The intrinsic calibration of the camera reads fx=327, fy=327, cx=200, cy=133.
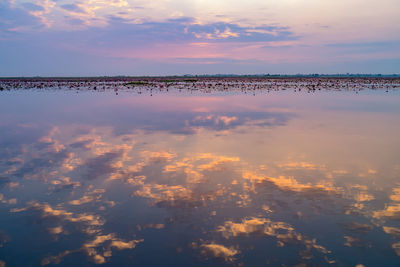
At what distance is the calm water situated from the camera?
5109 millimetres

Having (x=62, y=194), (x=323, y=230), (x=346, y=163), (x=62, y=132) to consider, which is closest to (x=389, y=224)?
(x=323, y=230)

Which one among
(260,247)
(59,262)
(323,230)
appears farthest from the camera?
(323,230)

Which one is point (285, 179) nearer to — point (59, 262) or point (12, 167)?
point (59, 262)

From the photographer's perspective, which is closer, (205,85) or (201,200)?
(201,200)

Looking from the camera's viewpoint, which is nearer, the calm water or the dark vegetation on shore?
the calm water

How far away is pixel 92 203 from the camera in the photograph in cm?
689

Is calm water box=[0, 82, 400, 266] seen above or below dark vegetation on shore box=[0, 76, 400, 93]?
below

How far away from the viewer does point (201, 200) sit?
23.0 ft

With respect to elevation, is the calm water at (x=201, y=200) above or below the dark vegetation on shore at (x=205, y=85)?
below

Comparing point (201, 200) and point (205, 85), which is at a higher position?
point (205, 85)

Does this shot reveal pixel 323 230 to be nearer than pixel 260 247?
No

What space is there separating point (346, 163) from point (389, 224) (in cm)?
384

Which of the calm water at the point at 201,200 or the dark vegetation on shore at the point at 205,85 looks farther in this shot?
the dark vegetation on shore at the point at 205,85

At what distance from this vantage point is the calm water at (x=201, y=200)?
5109mm
